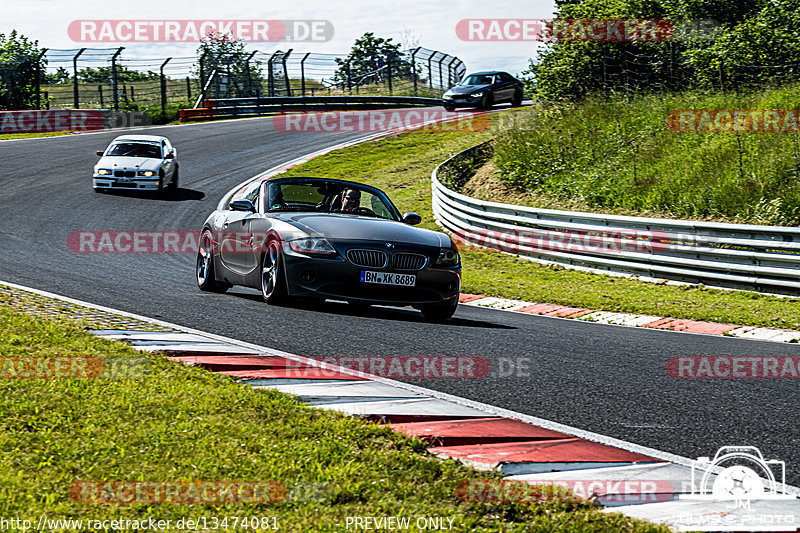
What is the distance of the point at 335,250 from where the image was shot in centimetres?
901

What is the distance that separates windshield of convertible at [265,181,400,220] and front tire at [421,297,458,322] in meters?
1.31

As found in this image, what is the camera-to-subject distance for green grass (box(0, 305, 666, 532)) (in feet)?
11.5

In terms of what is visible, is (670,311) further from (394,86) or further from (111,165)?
(394,86)

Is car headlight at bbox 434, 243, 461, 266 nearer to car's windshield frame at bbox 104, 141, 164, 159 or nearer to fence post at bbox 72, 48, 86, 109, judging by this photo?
car's windshield frame at bbox 104, 141, 164, 159

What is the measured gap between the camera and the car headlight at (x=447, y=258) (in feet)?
31.0

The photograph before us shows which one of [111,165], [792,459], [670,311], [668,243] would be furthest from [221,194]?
[792,459]

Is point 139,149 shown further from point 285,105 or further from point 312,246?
point 285,105

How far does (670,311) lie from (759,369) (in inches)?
162

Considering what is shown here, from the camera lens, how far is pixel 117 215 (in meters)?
21.5
